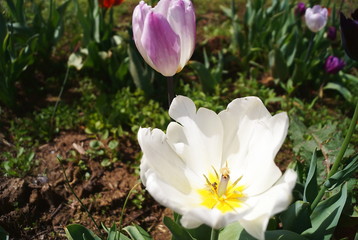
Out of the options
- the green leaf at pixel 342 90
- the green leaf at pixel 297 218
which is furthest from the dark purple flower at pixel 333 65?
the green leaf at pixel 297 218

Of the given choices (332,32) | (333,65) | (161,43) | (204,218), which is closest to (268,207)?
(204,218)

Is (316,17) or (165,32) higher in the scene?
(165,32)

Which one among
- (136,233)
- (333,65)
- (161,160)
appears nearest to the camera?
(161,160)

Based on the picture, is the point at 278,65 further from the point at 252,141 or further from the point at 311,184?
the point at 252,141

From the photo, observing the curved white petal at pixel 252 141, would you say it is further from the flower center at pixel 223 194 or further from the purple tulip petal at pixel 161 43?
the purple tulip petal at pixel 161 43

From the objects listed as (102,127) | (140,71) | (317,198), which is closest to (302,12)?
(140,71)
